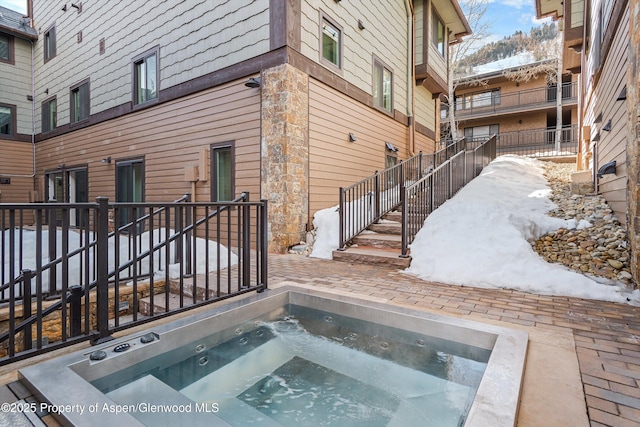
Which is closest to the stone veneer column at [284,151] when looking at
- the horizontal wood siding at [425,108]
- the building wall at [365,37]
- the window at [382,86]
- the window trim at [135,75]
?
the building wall at [365,37]

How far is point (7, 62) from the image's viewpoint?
11578 mm

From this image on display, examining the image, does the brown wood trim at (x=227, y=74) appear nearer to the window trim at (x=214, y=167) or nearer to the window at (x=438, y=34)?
the window trim at (x=214, y=167)

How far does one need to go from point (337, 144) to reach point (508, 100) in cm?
1534

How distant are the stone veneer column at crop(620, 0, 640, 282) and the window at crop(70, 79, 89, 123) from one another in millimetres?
11913

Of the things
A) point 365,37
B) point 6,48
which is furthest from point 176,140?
point 6,48

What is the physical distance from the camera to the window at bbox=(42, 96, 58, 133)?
1118 centimetres

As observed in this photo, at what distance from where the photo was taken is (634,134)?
3.22 meters

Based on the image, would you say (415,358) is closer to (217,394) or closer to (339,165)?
(217,394)

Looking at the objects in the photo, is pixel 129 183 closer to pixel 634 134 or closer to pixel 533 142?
pixel 634 134

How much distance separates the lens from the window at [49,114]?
11.2 meters

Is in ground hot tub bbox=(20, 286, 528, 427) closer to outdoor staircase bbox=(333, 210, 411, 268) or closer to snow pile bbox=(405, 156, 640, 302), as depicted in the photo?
snow pile bbox=(405, 156, 640, 302)

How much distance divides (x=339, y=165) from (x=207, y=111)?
289cm

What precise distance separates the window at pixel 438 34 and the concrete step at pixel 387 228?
771 cm

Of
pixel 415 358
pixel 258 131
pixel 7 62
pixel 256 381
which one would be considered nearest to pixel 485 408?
pixel 415 358
